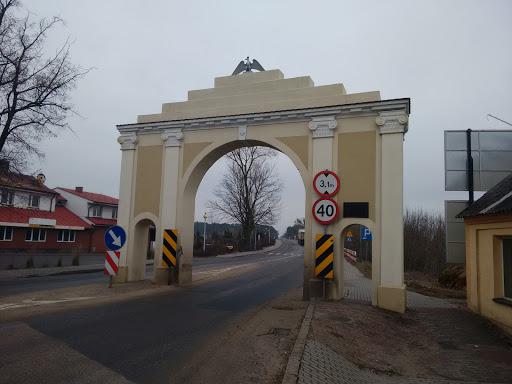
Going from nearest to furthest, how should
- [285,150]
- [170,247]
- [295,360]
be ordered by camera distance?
[295,360] → [285,150] → [170,247]

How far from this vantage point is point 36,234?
3391 cm

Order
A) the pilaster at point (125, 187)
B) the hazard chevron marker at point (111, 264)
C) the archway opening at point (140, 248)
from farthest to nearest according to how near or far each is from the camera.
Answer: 1. the archway opening at point (140, 248)
2. the pilaster at point (125, 187)
3. the hazard chevron marker at point (111, 264)

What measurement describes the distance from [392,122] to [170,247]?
8.17m

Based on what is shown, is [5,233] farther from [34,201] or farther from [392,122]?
[392,122]

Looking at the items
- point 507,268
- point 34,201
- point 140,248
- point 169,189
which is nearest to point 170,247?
point 140,248

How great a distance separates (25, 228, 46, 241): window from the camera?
33.2 m

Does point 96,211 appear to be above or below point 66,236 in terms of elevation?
above

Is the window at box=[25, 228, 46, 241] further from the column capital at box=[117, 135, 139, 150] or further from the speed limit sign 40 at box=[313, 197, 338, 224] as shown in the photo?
the speed limit sign 40 at box=[313, 197, 338, 224]

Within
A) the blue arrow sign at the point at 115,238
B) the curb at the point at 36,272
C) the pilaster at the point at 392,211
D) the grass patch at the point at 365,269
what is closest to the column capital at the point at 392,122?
the pilaster at the point at 392,211

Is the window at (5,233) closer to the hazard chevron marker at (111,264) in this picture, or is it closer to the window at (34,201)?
the window at (34,201)

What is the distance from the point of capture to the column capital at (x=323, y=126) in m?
11.1

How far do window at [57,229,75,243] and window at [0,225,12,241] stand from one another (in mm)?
4576

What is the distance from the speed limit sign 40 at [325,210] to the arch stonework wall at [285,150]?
0.88ft

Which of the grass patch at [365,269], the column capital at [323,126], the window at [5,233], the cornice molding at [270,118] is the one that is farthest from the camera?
the window at [5,233]
